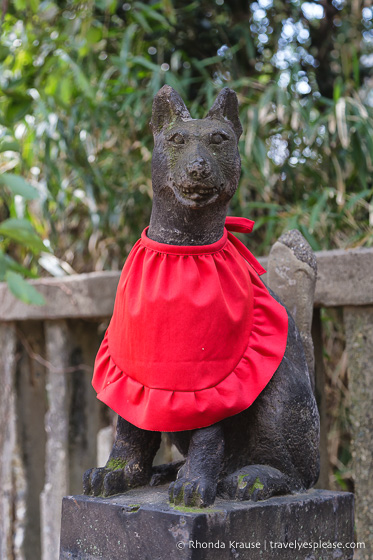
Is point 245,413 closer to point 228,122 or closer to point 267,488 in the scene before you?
point 267,488

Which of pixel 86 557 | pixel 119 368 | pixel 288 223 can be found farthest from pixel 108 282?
pixel 86 557

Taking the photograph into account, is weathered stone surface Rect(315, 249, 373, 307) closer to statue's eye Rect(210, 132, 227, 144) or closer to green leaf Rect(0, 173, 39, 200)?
statue's eye Rect(210, 132, 227, 144)

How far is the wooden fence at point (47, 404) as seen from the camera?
211cm

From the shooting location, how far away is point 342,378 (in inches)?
88.6

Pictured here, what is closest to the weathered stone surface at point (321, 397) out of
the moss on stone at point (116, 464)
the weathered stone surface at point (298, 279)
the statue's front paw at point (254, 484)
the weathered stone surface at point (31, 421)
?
the weathered stone surface at point (298, 279)

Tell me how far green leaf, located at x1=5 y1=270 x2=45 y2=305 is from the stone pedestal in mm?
658

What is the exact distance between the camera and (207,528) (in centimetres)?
114

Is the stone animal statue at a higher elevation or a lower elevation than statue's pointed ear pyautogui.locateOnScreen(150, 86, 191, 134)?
lower

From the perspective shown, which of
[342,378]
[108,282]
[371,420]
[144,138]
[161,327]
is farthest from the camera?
[144,138]

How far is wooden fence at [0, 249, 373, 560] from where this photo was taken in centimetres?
211

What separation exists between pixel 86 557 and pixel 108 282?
0.92 m

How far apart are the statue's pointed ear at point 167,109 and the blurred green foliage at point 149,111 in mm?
791

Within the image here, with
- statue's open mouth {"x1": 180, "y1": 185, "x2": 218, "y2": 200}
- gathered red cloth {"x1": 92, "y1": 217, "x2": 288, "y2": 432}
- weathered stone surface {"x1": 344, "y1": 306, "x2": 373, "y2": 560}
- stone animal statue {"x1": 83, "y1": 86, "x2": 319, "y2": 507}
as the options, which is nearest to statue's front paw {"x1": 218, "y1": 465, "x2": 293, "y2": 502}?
stone animal statue {"x1": 83, "y1": 86, "x2": 319, "y2": 507}

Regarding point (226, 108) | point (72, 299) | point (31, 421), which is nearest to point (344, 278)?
point (226, 108)
